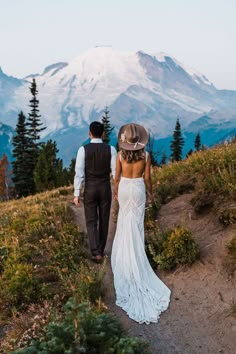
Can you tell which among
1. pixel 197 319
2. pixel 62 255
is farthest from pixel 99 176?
pixel 197 319

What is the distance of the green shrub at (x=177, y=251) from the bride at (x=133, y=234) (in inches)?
13.7

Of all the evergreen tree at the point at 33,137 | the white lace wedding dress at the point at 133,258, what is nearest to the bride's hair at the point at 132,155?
the white lace wedding dress at the point at 133,258

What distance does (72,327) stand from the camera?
4453 mm

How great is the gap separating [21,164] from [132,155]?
61.0m

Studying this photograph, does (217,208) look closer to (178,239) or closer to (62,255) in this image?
(178,239)

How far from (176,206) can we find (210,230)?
2.15 m

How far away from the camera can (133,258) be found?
785 centimetres

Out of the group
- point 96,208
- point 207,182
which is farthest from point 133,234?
point 207,182

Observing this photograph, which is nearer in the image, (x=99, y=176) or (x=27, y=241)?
(x=99, y=176)

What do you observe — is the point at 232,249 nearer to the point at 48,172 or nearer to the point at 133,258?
the point at 133,258

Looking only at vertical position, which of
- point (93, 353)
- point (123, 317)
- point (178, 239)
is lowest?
point (123, 317)

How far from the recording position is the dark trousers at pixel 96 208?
8.66m

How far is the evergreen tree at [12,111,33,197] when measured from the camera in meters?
64.3

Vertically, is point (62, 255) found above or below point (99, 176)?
below
